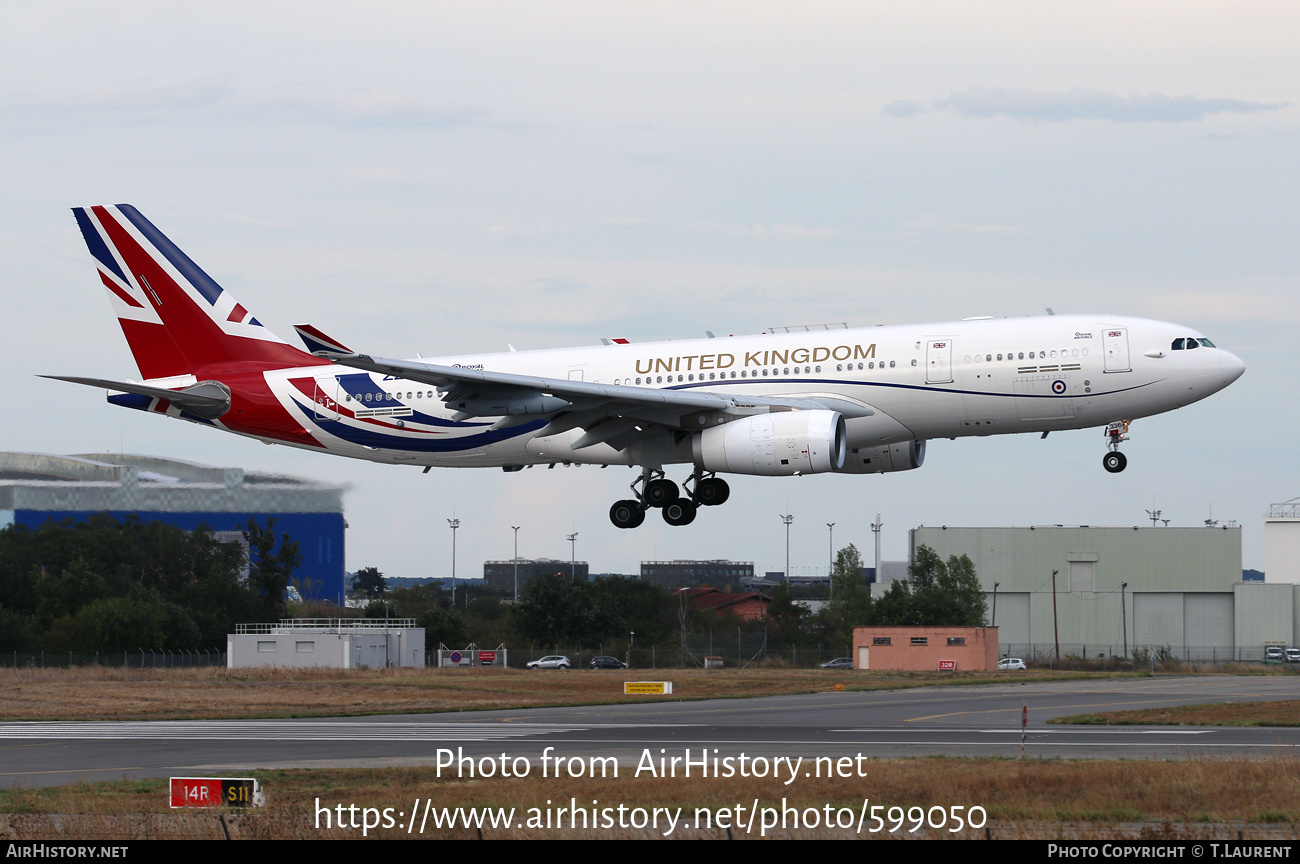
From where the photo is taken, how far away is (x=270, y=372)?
4659 centimetres

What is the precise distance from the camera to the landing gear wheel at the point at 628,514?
43.1 meters

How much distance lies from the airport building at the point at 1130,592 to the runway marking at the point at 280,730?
256 ft

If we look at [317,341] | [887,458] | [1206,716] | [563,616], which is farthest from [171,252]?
[563,616]

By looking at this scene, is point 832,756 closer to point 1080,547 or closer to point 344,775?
point 344,775

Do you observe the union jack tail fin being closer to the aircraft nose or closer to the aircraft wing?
the aircraft wing

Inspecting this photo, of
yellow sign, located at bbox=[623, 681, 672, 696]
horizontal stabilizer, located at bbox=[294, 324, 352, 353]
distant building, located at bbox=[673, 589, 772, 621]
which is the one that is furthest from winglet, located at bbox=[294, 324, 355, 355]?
distant building, located at bbox=[673, 589, 772, 621]

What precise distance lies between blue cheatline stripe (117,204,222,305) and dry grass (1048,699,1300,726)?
29285mm

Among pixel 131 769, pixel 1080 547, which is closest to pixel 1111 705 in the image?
pixel 131 769

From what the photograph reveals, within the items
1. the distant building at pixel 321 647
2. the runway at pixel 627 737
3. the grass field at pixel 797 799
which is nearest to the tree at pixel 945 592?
the distant building at pixel 321 647

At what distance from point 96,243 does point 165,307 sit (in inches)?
132

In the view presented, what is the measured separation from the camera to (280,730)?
42312 millimetres

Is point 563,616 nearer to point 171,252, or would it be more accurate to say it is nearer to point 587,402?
point 171,252
